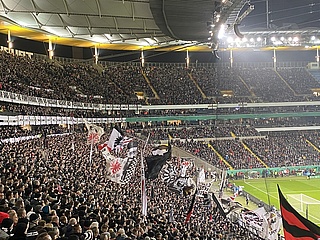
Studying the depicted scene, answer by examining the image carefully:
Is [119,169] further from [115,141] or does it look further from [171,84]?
[171,84]

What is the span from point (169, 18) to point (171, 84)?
119ft

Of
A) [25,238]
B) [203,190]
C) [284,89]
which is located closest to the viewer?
[25,238]

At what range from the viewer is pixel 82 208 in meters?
7.22

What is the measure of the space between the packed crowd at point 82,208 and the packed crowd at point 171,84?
21089mm

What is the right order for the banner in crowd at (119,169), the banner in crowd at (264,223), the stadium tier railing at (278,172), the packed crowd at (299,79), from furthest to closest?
1. the packed crowd at (299,79)
2. the stadium tier railing at (278,172)
3. the banner in crowd at (264,223)
4. the banner in crowd at (119,169)

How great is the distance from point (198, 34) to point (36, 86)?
16.7 m

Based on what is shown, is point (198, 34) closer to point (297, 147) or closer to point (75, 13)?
point (75, 13)

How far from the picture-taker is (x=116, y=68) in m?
56.4

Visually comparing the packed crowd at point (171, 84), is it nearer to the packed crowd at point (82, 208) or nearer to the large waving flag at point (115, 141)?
the packed crowd at point (82, 208)

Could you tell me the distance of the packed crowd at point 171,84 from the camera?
4372 cm

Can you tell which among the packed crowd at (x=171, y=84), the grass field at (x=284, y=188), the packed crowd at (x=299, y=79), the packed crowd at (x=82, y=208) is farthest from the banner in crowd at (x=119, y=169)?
the packed crowd at (x=299, y=79)

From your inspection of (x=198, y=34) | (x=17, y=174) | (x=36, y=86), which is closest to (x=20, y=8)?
(x=36, y=86)

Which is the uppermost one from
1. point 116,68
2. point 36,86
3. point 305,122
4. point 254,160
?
point 116,68

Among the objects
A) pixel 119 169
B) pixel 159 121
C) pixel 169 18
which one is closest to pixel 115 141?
pixel 119 169
